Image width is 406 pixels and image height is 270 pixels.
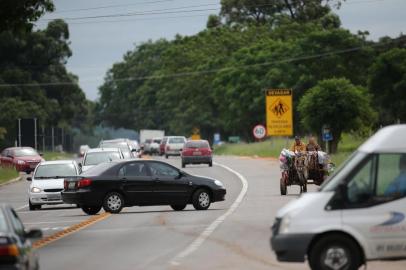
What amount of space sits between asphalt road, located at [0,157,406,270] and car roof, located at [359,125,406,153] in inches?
82.5

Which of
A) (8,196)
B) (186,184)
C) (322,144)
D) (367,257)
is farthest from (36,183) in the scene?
(322,144)

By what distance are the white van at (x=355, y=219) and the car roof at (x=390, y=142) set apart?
1cm

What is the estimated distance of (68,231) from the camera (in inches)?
1064

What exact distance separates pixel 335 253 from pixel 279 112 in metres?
60.5

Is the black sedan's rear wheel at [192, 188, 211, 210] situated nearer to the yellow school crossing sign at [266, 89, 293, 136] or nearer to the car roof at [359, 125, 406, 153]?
the car roof at [359, 125, 406, 153]

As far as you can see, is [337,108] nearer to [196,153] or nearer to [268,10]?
[196,153]

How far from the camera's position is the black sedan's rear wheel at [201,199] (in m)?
32.9

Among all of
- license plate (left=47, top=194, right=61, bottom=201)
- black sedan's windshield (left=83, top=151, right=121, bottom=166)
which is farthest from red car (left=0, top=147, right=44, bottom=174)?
license plate (left=47, top=194, right=61, bottom=201)

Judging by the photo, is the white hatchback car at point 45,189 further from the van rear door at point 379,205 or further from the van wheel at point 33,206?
the van rear door at point 379,205

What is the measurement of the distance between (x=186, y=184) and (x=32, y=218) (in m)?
4.30

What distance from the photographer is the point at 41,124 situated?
112 m

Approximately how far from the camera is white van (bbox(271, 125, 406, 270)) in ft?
53.1

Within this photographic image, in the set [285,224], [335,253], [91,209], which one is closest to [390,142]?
[335,253]

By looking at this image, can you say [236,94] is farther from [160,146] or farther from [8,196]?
[8,196]
